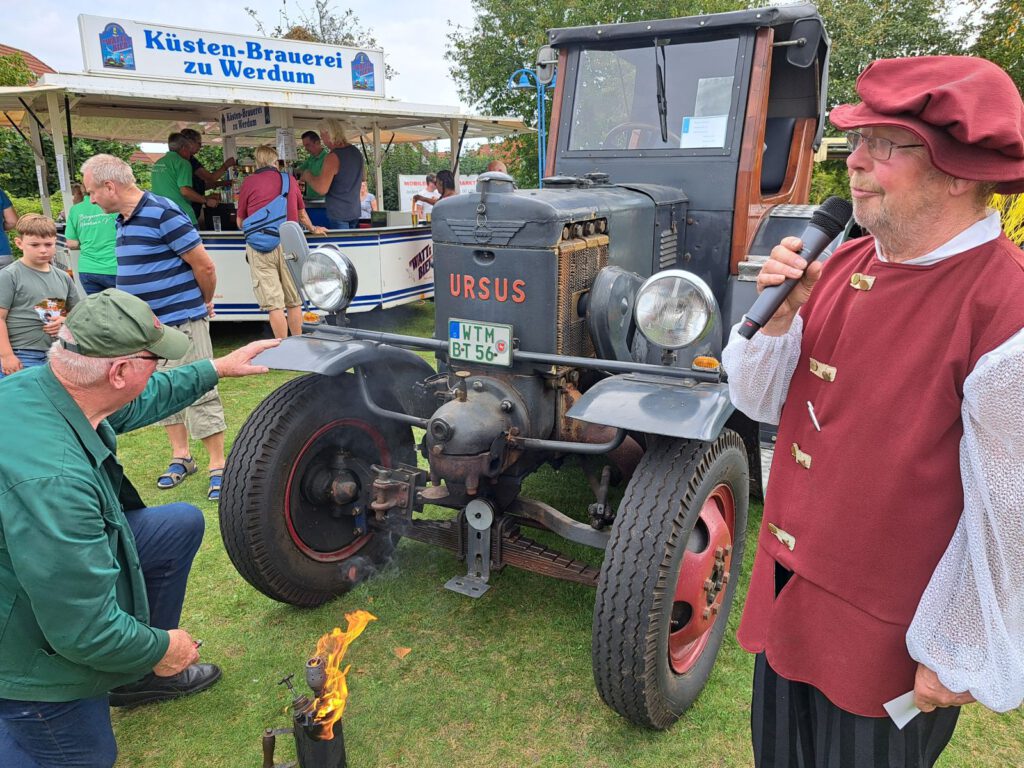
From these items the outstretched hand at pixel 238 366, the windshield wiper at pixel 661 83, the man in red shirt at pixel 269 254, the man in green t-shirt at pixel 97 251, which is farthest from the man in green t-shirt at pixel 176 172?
the windshield wiper at pixel 661 83

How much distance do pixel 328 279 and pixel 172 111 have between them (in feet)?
27.7

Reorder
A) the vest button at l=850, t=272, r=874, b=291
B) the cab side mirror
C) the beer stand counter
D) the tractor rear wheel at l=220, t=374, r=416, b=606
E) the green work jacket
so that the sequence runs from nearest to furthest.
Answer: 1. the vest button at l=850, t=272, r=874, b=291
2. the green work jacket
3. the tractor rear wheel at l=220, t=374, r=416, b=606
4. the cab side mirror
5. the beer stand counter

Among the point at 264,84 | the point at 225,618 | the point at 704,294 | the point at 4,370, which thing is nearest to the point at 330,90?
the point at 264,84

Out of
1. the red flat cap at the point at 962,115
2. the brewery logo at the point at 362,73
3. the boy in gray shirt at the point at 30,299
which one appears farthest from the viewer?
the brewery logo at the point at 362,73

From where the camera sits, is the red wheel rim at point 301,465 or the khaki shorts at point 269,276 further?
the khaki shorts at point 269,276

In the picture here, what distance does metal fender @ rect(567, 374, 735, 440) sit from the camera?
7.20 ft

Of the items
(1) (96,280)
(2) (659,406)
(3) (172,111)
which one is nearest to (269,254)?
(1) (96,280)

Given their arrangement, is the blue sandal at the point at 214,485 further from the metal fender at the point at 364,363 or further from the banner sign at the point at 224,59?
the banner sign at the point at 224,59

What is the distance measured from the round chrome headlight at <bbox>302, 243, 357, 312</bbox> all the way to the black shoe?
1.56 meters

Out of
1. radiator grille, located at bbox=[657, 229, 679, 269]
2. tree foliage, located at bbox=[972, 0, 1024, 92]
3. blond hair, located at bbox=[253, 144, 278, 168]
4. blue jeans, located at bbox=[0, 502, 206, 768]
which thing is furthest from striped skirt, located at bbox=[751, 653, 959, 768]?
tree foliage, located at bbox=[972, 0, 1024, 92]

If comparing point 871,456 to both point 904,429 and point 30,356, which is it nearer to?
point 904,429

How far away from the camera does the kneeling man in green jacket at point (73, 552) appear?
1777 millimetres

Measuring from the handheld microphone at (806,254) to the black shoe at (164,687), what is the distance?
7.86 feet

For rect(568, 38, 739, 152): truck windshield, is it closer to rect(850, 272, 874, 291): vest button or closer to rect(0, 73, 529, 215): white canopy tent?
rect(850, 272, 874, 291): vest button
